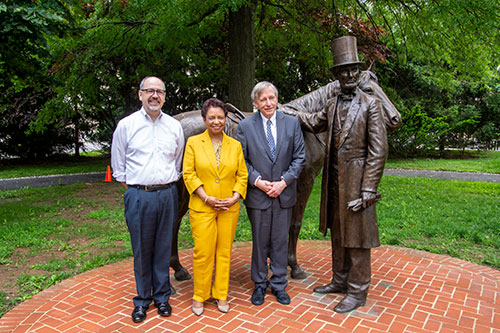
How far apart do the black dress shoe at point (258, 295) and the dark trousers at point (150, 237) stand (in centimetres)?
84

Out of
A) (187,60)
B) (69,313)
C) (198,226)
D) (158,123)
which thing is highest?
(187,60)

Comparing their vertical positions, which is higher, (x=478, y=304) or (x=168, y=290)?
(x=168, y=290)

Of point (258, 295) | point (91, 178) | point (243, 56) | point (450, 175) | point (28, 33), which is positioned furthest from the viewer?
point (450, 175)

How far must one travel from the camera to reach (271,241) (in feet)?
12.7

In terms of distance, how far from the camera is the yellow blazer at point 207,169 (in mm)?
3566

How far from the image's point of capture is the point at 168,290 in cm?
377

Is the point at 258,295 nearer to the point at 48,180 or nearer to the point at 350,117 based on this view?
the point at 350,117

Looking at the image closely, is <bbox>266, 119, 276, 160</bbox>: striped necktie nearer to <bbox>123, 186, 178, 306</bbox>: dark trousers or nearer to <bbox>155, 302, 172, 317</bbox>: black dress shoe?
<bbox>123, 186, 178, 306</bbox>: dark trousers

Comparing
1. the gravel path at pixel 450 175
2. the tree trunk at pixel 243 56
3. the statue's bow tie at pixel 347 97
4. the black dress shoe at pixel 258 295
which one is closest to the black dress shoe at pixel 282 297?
the black dress shoe at pixel 258 295

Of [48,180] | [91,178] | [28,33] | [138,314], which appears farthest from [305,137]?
[48,180]

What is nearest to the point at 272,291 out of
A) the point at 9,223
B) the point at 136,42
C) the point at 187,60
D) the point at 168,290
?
the point at 168,290

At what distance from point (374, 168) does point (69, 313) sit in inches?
124

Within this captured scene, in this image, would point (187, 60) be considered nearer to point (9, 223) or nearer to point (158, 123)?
point (9, 223)

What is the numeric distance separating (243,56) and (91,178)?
25.3 ft
